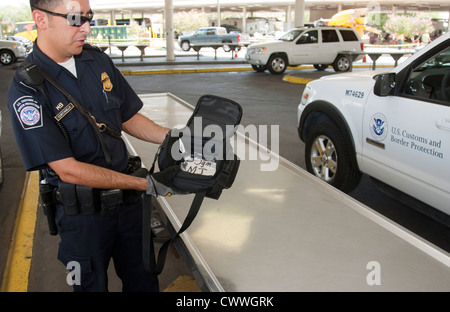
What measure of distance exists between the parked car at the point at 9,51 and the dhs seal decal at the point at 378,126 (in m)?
17.6

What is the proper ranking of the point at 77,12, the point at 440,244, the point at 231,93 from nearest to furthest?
1. the point at 77,12
2. the point at 440,244
3. the point at 231,93

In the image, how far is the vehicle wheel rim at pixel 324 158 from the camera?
4.15 m

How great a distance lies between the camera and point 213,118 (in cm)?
196

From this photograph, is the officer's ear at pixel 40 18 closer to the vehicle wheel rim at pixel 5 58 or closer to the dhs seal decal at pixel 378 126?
the dhs seal decal at pixel 378 126

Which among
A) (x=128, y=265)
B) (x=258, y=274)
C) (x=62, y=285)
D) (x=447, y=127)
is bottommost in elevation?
(x=62, y=285)

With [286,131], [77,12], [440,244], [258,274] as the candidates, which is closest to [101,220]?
[258,274]

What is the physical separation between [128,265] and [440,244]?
260 cm

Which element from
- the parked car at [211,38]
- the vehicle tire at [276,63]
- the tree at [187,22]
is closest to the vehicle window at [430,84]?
the vehicle tire at [276,63]

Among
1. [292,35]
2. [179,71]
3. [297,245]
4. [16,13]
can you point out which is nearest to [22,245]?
[297,245]

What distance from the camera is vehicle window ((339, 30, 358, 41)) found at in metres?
15.6

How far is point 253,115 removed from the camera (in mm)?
8250

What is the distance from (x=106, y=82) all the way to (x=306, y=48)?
1395cm

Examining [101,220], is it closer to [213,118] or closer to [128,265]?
[128,265]

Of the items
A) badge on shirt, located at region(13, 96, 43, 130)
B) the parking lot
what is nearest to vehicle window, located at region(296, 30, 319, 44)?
the parking lot
